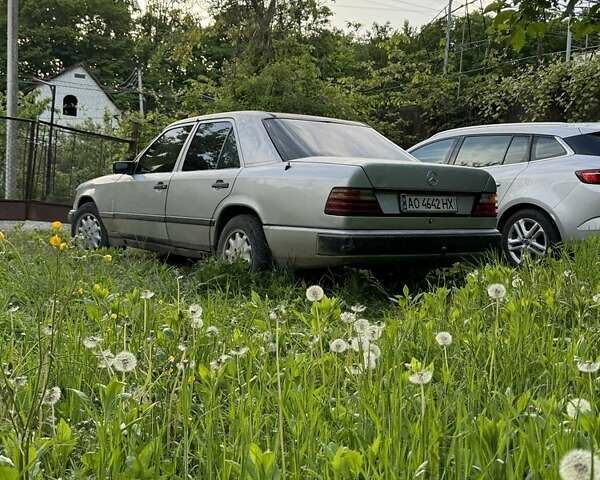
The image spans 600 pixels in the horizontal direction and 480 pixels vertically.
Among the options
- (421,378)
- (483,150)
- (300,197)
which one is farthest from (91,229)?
(421,378)

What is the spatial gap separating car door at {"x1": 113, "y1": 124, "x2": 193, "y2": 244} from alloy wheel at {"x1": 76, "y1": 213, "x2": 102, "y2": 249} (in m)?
0.50

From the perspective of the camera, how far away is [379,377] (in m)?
1.82

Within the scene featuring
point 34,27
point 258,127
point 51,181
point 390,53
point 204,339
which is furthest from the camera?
point 34,27

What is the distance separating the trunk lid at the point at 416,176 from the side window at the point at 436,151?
10.0 feet

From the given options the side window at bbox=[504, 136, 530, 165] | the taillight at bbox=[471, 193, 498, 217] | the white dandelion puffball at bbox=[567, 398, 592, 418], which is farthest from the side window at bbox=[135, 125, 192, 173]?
the white dandelion puffball at bbox=[567, 398, 592, 418]

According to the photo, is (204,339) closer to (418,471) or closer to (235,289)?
(418,471)

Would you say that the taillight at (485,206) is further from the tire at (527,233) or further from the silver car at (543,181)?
→ the tire at (527,233)

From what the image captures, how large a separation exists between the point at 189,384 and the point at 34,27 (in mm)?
62488

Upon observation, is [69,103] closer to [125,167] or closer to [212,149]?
[125,167]

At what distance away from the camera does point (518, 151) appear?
713cm

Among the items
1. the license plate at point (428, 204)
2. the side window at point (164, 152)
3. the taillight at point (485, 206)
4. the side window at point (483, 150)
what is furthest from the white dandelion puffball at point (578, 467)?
the side window at point (483, 150)

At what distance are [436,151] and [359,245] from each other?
4232 millimetres

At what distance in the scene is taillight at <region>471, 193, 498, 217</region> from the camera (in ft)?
16.3

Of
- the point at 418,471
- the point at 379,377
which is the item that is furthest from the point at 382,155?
the point at 418,471
